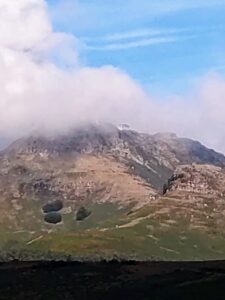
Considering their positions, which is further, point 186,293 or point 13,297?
point 186,293

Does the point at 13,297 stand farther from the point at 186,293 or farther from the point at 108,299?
the point at 186,293

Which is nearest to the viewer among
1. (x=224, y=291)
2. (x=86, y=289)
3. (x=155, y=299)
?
(x=155, y=299)

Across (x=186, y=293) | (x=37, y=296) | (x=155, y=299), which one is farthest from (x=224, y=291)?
(x=37, y=296)

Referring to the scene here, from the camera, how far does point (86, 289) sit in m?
198

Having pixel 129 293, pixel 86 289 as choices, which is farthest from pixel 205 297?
pixel 86 289

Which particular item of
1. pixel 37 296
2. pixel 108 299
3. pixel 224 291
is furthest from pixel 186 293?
pixel 37 296

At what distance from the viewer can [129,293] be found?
18750 centimetres

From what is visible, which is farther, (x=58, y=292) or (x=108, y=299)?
(x=58, y=292)

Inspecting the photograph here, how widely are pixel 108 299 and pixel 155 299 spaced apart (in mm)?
13002

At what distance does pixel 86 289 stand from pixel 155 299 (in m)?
34.2

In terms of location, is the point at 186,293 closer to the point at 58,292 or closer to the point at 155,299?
the point at 155,299

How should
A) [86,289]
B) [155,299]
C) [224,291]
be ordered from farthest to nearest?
[86,289]
[224,291]
[155,299]

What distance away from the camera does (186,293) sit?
616ft

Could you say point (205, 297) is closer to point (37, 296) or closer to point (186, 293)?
point (186, 293)
